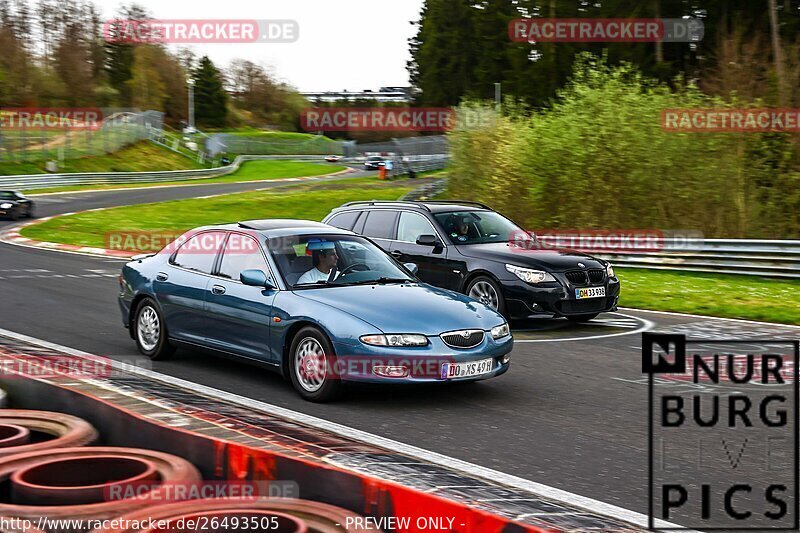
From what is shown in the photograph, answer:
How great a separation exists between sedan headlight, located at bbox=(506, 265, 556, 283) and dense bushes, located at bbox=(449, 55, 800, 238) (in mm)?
12070

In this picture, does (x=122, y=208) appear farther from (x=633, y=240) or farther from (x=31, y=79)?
(x=31, y=79)

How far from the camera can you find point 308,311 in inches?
326

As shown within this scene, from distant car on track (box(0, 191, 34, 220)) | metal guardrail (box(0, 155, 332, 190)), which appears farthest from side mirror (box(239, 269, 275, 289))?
metal guardrail (box(0, 155, 332, 190))

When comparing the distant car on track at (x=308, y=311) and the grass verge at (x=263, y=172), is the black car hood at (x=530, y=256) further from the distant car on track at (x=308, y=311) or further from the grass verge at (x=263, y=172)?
the grass verge at (x=263, y=172)

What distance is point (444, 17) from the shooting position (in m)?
90.1

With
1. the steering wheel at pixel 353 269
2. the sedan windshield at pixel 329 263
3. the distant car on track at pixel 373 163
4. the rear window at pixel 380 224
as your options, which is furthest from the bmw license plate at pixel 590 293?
the distant car on track at pixel 373 163

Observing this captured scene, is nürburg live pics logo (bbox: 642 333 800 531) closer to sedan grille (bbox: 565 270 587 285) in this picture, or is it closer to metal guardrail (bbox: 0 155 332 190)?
sedan grille (bbox: 565 270 587 285)

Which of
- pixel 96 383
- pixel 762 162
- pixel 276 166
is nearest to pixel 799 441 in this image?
pixel 96 383

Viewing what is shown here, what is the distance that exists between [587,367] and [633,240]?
12222mm

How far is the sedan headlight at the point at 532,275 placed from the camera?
12.2 metres

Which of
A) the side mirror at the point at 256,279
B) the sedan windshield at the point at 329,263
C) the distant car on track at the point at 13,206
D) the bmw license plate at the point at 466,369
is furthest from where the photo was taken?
the distant car on track at the point at 13,206

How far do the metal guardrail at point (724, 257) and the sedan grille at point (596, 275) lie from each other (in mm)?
8143

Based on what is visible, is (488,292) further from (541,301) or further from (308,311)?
(308,311)

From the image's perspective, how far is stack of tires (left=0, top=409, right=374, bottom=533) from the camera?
4.11m
